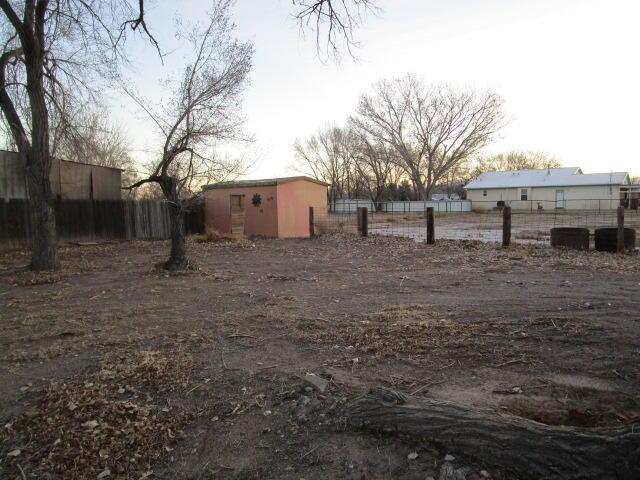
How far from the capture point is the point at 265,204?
64.5ft

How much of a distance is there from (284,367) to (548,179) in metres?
51.9

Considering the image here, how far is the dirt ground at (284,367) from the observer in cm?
269

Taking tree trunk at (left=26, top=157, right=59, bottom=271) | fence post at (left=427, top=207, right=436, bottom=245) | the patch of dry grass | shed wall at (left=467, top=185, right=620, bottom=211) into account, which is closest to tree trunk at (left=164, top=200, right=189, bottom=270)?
tree trunk at (left=26, top=157, right=59, bottom=271)

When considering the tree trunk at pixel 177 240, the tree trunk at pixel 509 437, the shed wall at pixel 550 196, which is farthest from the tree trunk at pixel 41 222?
the shed wall at pixel 550 196

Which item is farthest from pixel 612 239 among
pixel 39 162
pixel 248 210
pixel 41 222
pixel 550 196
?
pixel 550 196

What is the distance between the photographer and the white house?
148 feet

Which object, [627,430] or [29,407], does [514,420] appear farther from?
[29,407]

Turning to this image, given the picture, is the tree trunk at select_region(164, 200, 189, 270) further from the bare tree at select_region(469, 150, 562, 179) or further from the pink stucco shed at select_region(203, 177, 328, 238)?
the bare tree at select_region(469, 150, 562, 179)

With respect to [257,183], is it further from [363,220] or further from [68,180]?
[68,180]

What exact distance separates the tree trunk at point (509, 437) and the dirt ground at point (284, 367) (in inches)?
2.7

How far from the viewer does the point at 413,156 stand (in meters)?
49.0

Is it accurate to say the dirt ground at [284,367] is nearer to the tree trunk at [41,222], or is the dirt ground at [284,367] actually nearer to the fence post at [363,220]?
the tree trunk at [41,222]

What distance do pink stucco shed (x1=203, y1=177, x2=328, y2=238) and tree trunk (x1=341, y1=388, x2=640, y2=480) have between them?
16.8 m

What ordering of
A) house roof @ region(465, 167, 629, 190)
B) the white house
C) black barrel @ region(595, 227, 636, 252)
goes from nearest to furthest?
black barrel @ region(595, 227, 636, 252), the white house, house roof @ region(465, 167, 629, 190)
